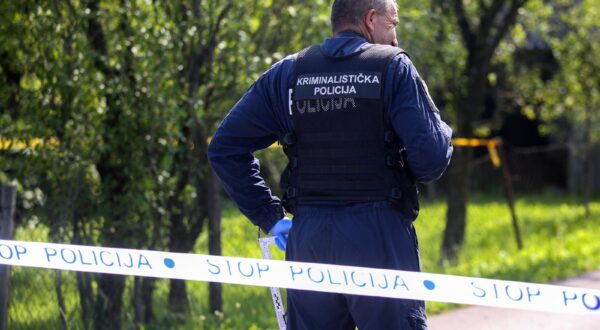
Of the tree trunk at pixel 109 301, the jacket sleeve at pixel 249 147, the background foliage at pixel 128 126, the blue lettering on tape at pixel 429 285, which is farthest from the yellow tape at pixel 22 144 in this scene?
the blue lettering on tape at pixel 429 285

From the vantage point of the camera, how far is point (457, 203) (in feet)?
35.0

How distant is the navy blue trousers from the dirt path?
144 inches

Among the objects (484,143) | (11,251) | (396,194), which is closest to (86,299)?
(11,251)

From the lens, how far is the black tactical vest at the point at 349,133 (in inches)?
127

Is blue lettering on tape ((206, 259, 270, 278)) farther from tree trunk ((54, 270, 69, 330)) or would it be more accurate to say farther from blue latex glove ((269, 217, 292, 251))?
tree trunk ((54, 270, 69, 330))

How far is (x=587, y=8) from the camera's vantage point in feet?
46.1

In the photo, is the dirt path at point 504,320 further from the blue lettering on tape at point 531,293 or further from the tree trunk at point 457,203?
the blue lettering on tape at point 531,293

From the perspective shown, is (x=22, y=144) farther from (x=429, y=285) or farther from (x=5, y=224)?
(x=429, y=285)

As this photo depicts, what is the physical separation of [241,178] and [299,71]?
0.51 meters

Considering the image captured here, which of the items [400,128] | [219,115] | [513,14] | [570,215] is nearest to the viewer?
[400,128]

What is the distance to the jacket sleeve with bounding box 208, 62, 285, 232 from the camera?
348 centimetres

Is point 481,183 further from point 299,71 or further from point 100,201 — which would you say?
point 299,71

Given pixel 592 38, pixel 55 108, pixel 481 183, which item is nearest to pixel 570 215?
pixel 481 183

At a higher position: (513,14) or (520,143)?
(513,14)
